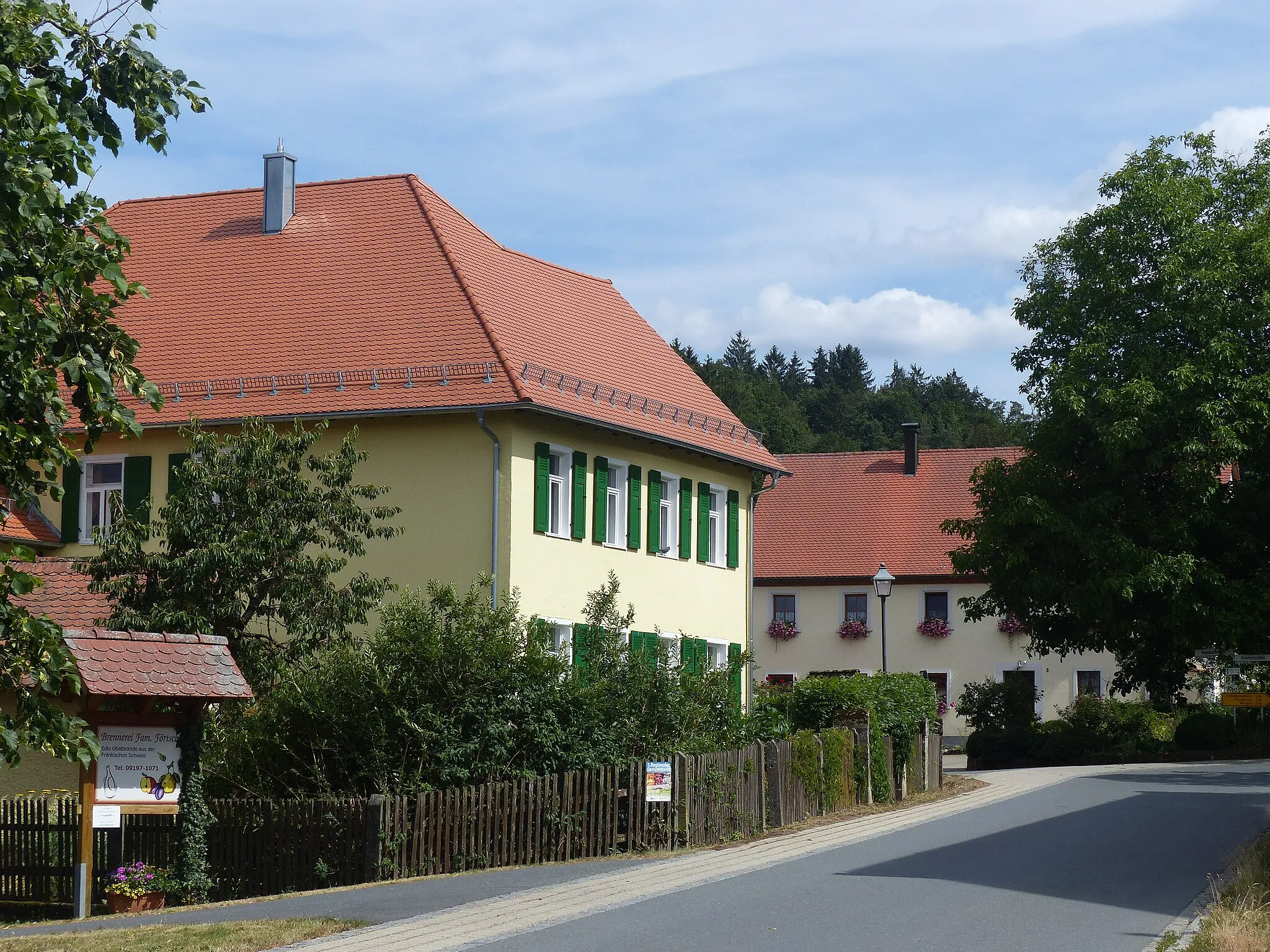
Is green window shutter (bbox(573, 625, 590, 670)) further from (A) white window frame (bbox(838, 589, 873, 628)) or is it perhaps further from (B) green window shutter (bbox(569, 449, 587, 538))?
(A) white window frame (bbox(838, 589, 873, 628))

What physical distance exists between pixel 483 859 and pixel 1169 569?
2322 cm

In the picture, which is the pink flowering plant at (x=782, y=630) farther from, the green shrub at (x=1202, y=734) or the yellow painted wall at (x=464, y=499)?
the yellow painted wall at (x=464, y=499)

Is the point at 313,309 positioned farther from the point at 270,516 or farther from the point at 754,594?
the point at 754,594

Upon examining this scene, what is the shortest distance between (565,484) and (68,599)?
29.9 ft

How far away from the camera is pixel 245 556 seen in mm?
22516

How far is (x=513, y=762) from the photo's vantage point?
19266mm

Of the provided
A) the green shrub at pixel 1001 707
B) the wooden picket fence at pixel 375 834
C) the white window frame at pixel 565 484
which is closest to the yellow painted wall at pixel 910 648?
the green shrub at pixel 1001 707

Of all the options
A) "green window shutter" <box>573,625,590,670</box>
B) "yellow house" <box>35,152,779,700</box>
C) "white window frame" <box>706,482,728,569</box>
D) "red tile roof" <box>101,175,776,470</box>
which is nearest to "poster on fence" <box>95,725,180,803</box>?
"green window shutter" <box>573,625,590,670</box>

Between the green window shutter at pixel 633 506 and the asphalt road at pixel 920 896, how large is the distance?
1054cm

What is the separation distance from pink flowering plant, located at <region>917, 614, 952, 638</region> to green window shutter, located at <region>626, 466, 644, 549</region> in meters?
23.8

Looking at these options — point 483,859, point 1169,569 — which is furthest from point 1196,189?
point 483,859

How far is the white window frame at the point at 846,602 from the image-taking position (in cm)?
5491

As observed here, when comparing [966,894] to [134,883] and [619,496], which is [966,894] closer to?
[134,883]

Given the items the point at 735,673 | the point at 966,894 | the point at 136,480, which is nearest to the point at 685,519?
the point at 136,480
